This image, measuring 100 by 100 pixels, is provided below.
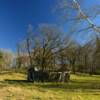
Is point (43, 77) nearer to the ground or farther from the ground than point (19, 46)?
nearer to the ground

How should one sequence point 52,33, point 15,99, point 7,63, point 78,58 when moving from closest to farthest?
point 15,99, point 52,33, point 78,58, point 7,63

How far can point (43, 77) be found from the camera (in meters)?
52.8

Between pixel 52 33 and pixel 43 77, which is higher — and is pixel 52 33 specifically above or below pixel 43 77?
above

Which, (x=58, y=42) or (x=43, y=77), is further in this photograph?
(x=58, y=42)

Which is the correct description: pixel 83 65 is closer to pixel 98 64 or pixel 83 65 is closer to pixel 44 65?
pixel 98 64

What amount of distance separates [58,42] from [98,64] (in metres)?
23.9

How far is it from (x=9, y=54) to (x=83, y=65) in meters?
43.9

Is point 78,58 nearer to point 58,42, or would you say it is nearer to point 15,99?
point 58,42

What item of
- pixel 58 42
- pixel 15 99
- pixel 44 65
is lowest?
pixel 15 99

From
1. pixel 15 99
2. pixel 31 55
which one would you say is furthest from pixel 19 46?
pixel 15 99

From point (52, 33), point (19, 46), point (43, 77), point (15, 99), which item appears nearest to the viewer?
point (15, 99)

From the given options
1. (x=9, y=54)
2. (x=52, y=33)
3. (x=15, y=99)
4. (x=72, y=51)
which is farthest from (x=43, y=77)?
(x=9, y=54)

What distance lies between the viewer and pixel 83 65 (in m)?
106

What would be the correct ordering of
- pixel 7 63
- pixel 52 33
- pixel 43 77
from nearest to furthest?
pixel 43 77 < pixel 52 33 < pixel 7 63
